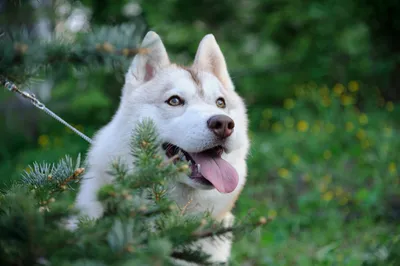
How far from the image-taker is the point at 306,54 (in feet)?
26.7

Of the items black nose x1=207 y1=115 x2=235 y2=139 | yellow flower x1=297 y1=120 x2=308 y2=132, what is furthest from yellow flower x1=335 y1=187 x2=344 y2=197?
black nose x1=207 y1=115 x2=235 y2=139

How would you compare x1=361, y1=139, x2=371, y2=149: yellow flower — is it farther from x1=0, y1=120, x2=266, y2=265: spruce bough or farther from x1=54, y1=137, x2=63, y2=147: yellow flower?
x1=0, y1=120, x2=266, y2=265: spruce bough

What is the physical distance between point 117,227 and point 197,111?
1611mm

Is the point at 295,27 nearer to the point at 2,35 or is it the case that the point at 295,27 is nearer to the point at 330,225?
the point at 330,225

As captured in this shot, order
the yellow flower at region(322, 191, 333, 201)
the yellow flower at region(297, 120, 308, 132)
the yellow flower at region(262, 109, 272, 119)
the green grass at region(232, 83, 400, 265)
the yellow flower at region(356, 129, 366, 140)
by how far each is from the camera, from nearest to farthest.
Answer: the green grass at region(232, 83, 400, 265), the yellow flower at region(322, 191, 333, 201), the yellow flower at region(356, 129, 366, 140), the yellow flower at region(297, 120, 308, 132), the yellow flower at region(262, 109, 272, 119)

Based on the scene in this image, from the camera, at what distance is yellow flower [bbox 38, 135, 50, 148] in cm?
656

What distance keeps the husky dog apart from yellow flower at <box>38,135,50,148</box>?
388 centimetres

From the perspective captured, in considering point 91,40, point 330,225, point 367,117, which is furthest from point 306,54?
point 91,40

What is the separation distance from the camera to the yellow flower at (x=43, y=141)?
656cm

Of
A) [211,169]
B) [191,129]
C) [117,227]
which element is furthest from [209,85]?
[117,227]

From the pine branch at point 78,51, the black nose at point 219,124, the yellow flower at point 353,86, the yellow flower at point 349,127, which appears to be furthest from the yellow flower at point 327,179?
the pine branch at point 78,51

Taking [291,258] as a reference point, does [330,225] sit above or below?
above

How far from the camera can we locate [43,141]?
263 inches

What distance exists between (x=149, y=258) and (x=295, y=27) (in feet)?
25.5
